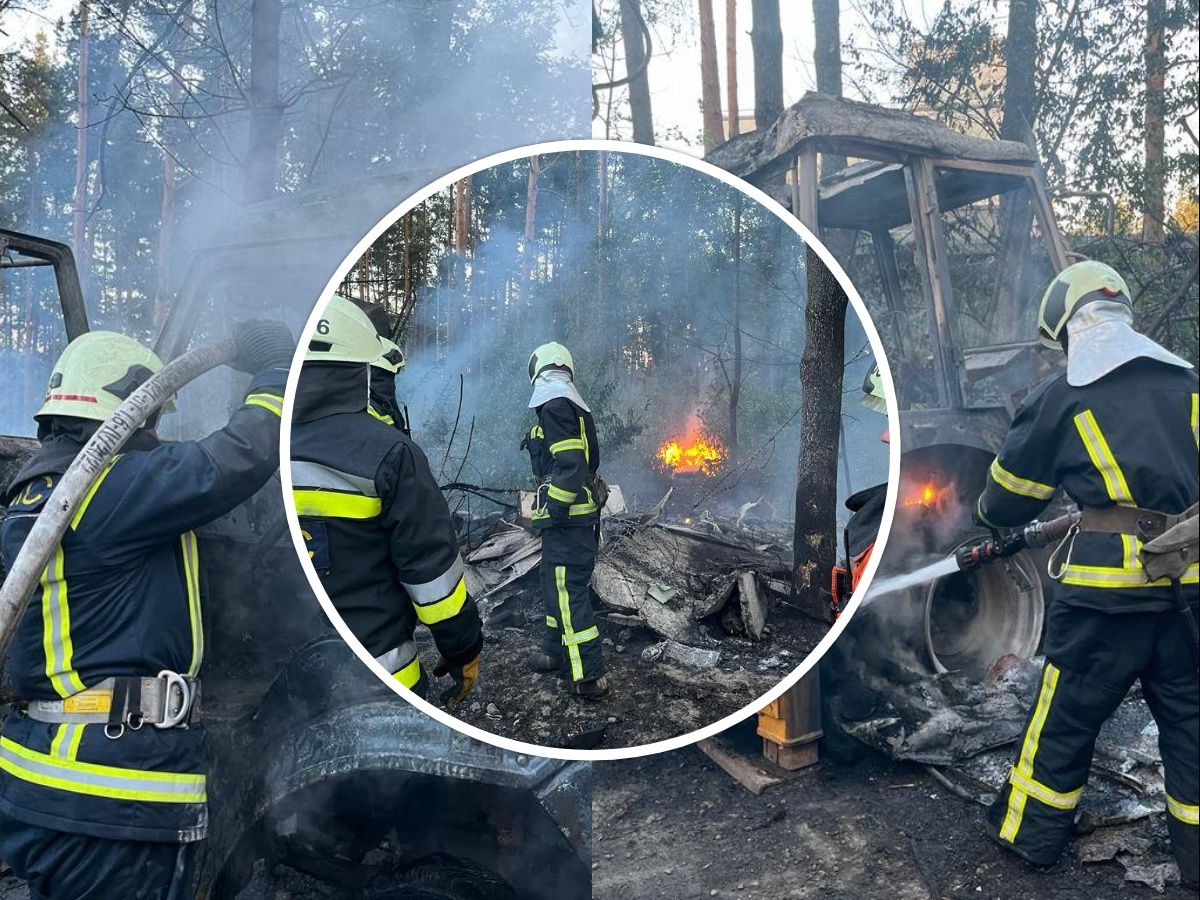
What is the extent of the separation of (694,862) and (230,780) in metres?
1.68

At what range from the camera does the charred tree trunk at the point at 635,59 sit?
489cm

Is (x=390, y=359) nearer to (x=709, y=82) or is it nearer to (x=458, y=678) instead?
(x=458, y=678)

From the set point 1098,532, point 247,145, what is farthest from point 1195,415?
point 247,145

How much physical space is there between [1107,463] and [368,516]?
6.61ft

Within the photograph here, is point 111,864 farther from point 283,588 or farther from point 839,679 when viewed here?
point 839,679

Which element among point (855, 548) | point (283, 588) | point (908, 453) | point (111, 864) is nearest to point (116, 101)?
point (283, 588)

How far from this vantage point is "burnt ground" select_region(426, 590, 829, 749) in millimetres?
1860

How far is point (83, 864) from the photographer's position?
245 centimetres

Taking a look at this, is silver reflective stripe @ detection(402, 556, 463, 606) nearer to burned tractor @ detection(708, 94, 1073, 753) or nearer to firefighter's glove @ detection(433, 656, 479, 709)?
firefighter's glove @ detection(433, 656, 479, 709)

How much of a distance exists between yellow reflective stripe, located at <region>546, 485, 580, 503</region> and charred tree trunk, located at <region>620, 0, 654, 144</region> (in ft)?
11.8

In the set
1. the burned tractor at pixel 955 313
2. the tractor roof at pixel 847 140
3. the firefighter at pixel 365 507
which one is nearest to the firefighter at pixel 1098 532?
the burned tractor at pixel 955 313

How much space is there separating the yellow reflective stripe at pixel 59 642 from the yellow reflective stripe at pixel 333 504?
1102 millimetres

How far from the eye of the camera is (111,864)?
2451 millimetres

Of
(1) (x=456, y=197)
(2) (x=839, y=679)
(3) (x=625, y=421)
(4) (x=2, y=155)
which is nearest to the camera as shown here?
(3) (x=625, y=421)
